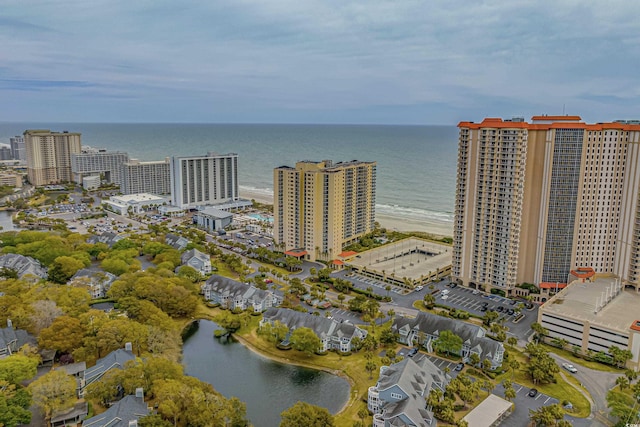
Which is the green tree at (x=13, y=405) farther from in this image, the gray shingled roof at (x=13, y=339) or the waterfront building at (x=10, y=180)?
the waterfront building at (x=10, y=180)

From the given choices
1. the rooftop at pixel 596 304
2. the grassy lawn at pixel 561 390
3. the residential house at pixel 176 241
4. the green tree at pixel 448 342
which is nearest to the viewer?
the grassy lawn at pixel 561 390

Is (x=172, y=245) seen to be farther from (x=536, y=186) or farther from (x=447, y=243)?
(x=536, y=186)

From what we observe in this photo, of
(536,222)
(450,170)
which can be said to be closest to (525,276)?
(536,222)

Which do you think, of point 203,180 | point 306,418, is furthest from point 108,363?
point 203,180

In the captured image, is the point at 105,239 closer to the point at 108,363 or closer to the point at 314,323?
the point at 108,363

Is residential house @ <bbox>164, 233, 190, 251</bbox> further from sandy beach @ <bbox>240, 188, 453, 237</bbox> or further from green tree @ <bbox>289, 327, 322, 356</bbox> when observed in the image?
sandy beach @ <bbox>240, 188, 453, 237</bbox>

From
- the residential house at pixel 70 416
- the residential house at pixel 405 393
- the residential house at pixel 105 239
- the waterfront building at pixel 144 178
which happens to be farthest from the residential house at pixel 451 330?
the waterfront building at pixel 144 178

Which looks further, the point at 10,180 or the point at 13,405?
the point at 10,180
